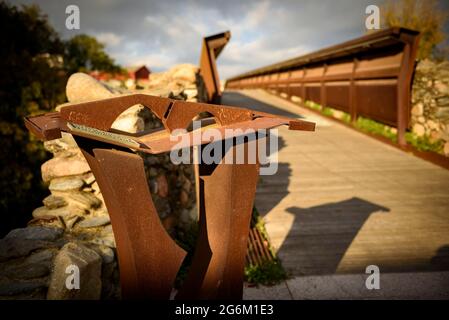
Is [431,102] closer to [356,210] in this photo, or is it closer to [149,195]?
[356,210]

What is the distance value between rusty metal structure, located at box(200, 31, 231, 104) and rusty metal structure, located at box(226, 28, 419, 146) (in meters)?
3.85

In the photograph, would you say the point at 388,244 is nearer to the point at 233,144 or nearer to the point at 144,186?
the point at 233,144

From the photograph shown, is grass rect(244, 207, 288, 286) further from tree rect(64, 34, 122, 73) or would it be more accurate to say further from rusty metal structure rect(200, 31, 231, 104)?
tree rect(64, 34, 122, 73)

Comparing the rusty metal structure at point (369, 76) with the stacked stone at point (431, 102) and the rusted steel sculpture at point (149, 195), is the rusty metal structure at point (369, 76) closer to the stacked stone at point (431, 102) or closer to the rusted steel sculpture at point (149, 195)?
the stacked stone at point (431, 102)

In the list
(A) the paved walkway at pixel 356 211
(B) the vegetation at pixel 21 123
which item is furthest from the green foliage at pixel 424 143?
(B) the vegetation at pixel 21 123

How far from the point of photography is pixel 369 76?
806cm

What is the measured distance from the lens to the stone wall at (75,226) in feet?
6.06

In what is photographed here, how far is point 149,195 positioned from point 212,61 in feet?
15.2

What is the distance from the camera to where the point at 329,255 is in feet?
11.1

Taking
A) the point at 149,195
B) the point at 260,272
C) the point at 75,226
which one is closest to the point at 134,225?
the point at 149,195

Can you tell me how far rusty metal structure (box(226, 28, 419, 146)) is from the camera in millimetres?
6836

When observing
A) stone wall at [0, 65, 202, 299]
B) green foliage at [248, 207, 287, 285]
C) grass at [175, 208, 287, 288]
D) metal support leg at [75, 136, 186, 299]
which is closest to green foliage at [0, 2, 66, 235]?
stone wall at [0, 65, 202, 299]

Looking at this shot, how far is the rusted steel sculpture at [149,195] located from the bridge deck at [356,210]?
1547mm
